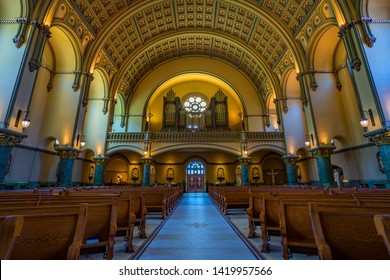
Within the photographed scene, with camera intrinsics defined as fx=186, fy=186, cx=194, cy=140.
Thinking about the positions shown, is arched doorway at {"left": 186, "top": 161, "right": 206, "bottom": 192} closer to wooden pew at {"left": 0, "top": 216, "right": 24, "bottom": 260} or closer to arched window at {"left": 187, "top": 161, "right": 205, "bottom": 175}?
arched window at {"left": 187, "top": 161, "right": 205, "bottom": 175}

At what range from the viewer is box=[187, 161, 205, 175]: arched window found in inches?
813

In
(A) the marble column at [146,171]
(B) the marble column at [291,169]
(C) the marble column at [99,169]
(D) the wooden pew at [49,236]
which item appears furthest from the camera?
(A) the marble column at [146,171]

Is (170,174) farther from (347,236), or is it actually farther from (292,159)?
(347,236)

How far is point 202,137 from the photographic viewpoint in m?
17.0

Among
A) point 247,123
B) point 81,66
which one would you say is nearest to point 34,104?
point 81,66

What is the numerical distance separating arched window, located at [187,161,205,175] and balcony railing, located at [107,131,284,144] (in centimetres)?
476

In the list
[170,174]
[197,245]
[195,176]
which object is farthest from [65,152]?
[195,176]

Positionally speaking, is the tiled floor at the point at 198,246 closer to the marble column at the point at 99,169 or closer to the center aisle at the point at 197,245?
the center aisle at the point at 197,245

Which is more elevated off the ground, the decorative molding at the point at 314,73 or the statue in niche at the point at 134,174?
the decorative molding at the point at 314,73

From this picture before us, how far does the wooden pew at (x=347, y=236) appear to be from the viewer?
140 cm

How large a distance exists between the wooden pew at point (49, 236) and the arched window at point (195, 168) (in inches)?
758

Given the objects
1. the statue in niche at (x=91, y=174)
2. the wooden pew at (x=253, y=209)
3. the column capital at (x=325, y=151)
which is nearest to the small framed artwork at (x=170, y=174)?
the statue in niche at (x=91, y=174)
